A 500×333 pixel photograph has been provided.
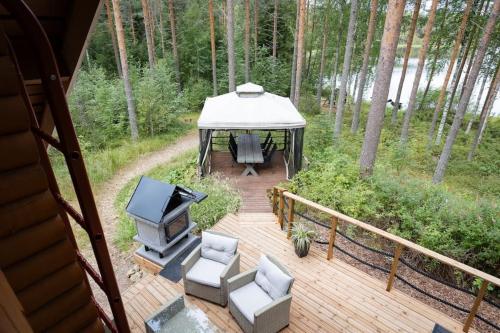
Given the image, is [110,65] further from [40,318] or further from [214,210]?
→ [40,318]

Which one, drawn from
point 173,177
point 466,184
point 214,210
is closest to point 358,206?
point 214,210

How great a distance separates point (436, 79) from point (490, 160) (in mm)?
24635

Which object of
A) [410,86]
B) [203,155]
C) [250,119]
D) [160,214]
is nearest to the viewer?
[160,214]

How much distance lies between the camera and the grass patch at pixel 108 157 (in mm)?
9062

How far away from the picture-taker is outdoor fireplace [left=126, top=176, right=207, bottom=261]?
191 inches

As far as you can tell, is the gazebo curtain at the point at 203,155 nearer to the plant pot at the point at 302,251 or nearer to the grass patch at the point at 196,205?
the grass patch at the point at 196,205

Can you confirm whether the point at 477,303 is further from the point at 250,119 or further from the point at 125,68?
the point at 125,68

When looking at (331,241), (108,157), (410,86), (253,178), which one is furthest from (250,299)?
(410,86)

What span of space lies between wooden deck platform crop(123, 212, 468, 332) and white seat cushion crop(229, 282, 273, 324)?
0.39 m

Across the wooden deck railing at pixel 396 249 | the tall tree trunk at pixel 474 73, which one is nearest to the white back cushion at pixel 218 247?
the wooden deck railing at pixel 396 249

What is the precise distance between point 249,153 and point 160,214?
5318 mm

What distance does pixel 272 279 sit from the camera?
411cm

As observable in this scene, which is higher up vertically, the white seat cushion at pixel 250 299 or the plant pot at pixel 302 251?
the white seat cushion at pixel 250 299

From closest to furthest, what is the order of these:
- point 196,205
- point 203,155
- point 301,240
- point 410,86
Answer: point 301,240, point 196,205, point 203,155, point 410,86
